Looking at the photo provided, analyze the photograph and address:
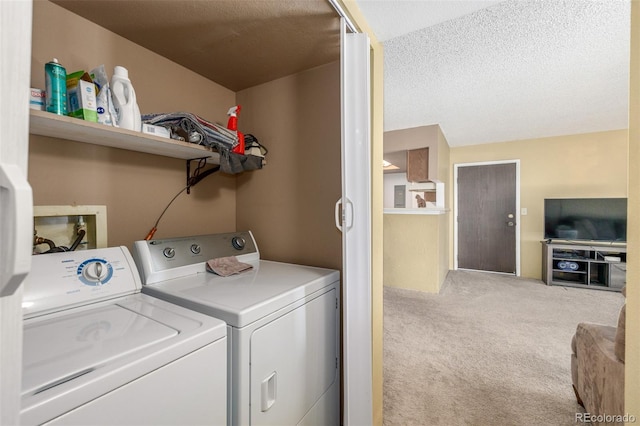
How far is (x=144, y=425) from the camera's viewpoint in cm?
65

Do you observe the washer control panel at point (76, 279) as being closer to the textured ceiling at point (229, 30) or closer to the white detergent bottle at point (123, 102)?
the white detergent bottle at point (123, 102)

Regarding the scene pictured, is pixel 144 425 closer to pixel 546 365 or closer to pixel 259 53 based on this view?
pixel 259 53

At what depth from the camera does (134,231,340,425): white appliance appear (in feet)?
2.93

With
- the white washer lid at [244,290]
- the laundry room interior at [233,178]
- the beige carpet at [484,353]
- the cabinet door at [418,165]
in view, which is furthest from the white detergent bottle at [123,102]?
the cabinet door at [418,165]

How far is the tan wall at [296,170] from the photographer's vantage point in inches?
61.1

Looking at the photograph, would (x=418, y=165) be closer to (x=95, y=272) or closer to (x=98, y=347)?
(x=95, y=272)

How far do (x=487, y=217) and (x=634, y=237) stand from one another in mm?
4797

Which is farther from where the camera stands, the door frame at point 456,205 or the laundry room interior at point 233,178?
the door frame at point 456,205

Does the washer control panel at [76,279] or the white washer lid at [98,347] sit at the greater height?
the washer control panel at [76,279]

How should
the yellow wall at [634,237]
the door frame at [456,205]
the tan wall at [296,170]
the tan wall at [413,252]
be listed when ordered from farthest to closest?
the door frame at [456,205], the tan wall at [413,252], the tan wall at [296,170], the yellow wall at [634,237]

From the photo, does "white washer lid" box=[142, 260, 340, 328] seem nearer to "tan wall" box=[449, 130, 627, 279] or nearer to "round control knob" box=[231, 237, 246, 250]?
"round control knob" box=[231, 237, 246, 250]

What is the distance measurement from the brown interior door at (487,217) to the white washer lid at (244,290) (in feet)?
15.5

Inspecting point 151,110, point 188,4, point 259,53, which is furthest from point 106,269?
point 259,53

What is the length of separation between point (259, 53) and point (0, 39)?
132cm
